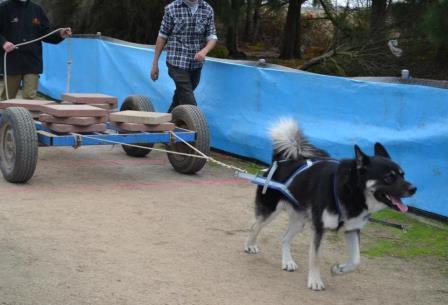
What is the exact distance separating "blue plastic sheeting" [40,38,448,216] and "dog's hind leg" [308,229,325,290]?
210cm

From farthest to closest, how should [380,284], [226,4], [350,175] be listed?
[226,4] → [380,284] → [350,175]

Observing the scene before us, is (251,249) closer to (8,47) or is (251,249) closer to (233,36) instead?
(8,47)

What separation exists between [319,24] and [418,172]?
15.3 metres

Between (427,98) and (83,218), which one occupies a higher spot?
(427,98)

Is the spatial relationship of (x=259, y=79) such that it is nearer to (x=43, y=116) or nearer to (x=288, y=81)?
(x=288, y=81)

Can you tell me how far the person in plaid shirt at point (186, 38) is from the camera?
8.21 meters

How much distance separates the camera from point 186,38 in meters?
8.27

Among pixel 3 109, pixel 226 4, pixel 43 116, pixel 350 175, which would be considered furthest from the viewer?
A: pixel 226 4

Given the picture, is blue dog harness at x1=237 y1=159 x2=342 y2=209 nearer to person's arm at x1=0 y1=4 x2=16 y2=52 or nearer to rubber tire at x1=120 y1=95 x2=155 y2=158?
rubber tire at x1=120 y1=95 x2=155 y2=158

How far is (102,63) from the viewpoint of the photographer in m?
11.6

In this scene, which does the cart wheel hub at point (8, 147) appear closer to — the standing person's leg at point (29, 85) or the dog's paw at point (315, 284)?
the standing person's leg at point (29, 85)

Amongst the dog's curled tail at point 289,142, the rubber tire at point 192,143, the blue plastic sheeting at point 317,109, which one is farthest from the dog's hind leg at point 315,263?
the rubber tire at point 192,143

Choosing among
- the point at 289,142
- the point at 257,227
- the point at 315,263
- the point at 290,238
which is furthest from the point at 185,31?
the point at 315,263

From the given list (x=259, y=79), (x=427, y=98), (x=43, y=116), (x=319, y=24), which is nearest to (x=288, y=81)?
(x=259, y=79)
